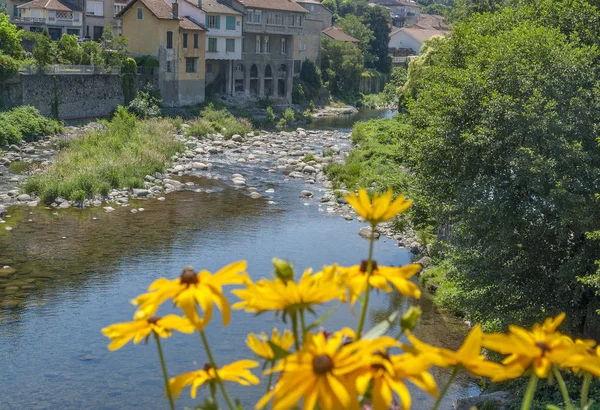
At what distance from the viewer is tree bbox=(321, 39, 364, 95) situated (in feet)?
208

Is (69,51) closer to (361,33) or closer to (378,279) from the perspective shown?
(361,33)

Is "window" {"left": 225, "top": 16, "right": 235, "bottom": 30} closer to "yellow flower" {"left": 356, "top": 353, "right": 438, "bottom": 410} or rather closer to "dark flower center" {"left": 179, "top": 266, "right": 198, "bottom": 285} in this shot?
"dark flower center" {"left": 179, "top": 266, "right": 198, "bottom": 285}

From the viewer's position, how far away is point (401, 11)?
11925 centimetres

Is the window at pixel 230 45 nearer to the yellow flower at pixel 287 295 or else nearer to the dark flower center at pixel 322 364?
the yellow flower at pixel 287 295

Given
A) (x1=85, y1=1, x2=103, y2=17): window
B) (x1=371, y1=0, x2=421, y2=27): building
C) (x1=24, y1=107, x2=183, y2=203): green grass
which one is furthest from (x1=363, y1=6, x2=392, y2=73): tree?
(x1=24, y1=107, x2=183, y2=203): green grass

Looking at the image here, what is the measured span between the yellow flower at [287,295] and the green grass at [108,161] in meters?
24.2

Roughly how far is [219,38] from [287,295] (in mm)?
49616

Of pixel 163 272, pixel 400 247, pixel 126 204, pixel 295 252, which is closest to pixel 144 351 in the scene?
pixel 163 272

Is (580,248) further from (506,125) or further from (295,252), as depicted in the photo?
(295,252)

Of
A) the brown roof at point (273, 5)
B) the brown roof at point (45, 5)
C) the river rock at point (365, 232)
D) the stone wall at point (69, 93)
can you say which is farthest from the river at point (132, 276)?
the brown roof at point (45, 5)

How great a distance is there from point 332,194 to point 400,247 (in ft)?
21.0

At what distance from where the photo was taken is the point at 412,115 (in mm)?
16656

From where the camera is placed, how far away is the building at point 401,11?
4515 inches

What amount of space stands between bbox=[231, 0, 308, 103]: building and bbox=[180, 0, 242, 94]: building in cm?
77
